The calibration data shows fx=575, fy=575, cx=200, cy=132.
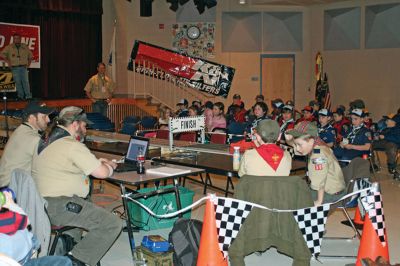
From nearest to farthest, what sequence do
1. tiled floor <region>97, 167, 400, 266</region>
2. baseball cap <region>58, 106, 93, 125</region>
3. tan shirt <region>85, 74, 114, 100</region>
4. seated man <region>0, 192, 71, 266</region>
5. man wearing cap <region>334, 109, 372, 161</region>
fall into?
seated man <region>0, 192, 71, 266</region>, baseball cap <region>58, 106, 93, 125</region>, tiled floor <region>97, 167, 400, 266</region>, man wearing cap <region>334, 109, 372, 161</region>, tan shirt <region>85, 74, 114, 100</region>

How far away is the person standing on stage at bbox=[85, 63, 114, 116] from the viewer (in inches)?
497

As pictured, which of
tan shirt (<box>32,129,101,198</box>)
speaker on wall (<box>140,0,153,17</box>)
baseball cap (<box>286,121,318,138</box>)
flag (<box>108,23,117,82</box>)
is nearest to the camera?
tan shirt (<box>32,129,101,198</box>)

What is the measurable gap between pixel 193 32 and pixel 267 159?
11630mm

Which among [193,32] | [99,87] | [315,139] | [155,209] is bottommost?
[155,209]

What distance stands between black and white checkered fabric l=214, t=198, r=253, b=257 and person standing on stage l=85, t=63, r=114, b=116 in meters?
9.09

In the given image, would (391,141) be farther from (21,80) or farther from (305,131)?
(21,80)

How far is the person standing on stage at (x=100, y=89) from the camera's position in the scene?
12.6m

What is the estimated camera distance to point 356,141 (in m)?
7.59

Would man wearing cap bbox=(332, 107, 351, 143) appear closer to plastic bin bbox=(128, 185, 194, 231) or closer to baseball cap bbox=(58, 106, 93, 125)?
plastic bin bbox=(128, 185, 194, 231)

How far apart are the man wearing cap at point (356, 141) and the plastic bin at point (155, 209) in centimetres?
264

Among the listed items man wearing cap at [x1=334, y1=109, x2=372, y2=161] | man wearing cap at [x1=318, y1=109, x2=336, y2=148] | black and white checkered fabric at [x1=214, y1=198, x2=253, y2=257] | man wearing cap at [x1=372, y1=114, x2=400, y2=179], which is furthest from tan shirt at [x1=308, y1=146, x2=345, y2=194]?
man wearing cap at [x1=372, y1=114, x2=400, y2=179]

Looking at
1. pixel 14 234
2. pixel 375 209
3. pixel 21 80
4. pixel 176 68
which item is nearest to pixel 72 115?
pixel 14 234

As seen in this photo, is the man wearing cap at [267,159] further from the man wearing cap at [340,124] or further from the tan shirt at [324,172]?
the man wearing cap at [340,124]

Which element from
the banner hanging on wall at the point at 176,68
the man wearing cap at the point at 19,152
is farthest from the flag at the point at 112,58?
the man wearing cap at the point at 19,152
